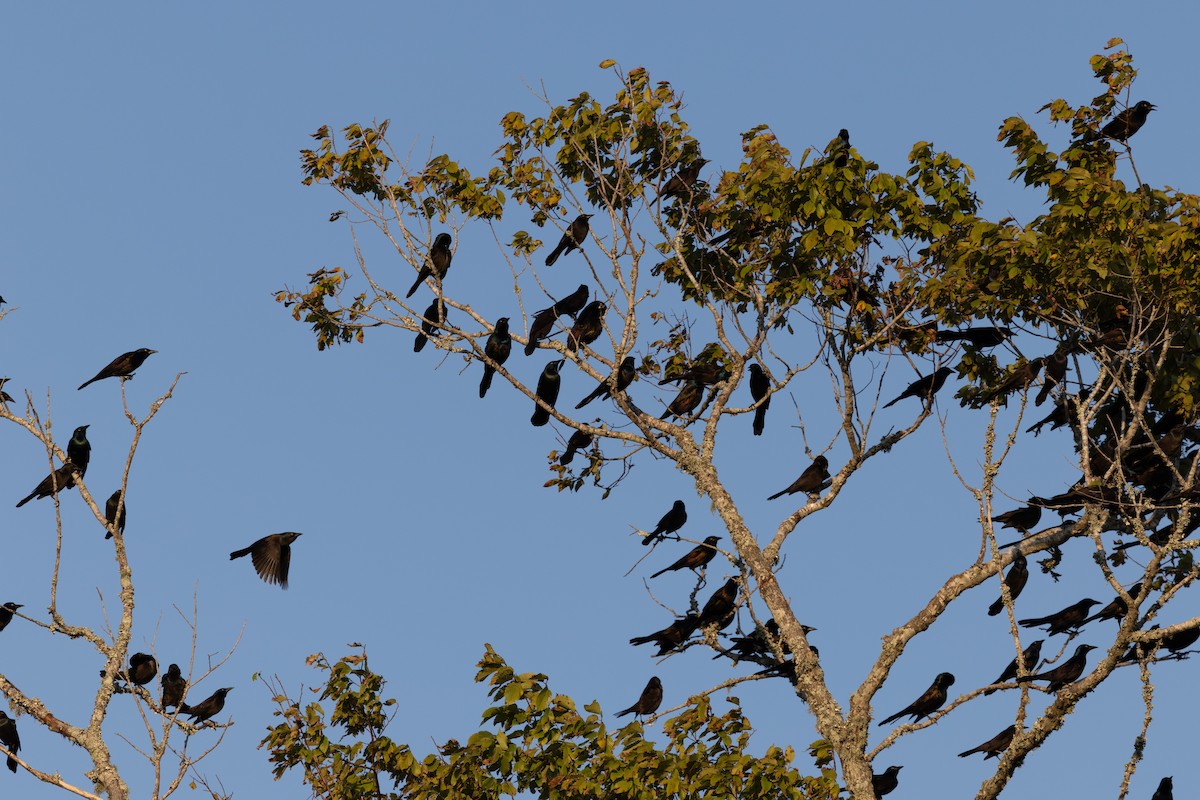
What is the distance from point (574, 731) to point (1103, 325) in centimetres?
549

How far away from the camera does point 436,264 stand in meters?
13.5

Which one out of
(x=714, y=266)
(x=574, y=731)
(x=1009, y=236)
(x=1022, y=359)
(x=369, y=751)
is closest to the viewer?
(x=574, y=731)

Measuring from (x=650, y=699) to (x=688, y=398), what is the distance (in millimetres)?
3593

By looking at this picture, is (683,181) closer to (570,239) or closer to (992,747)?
(570,239)

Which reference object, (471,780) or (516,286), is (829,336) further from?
Answer: (471,780)

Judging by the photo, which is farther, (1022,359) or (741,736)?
(1022,359)

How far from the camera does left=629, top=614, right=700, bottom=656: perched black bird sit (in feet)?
40.1

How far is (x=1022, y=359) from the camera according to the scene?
1238 cm

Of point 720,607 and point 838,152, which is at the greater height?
point 838,152

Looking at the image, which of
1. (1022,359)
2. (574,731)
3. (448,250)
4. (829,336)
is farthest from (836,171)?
(574,731)

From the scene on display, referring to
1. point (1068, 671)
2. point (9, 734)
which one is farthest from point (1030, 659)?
point (9, 734)

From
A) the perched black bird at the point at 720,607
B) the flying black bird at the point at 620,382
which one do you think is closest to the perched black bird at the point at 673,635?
the perched black bird at the point at 720,607

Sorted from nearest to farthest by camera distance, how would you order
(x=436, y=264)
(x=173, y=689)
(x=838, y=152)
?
(x=838, y=152), (x=436, y=264), (x=173, y=689)

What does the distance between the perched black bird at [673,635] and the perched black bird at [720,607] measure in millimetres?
116
